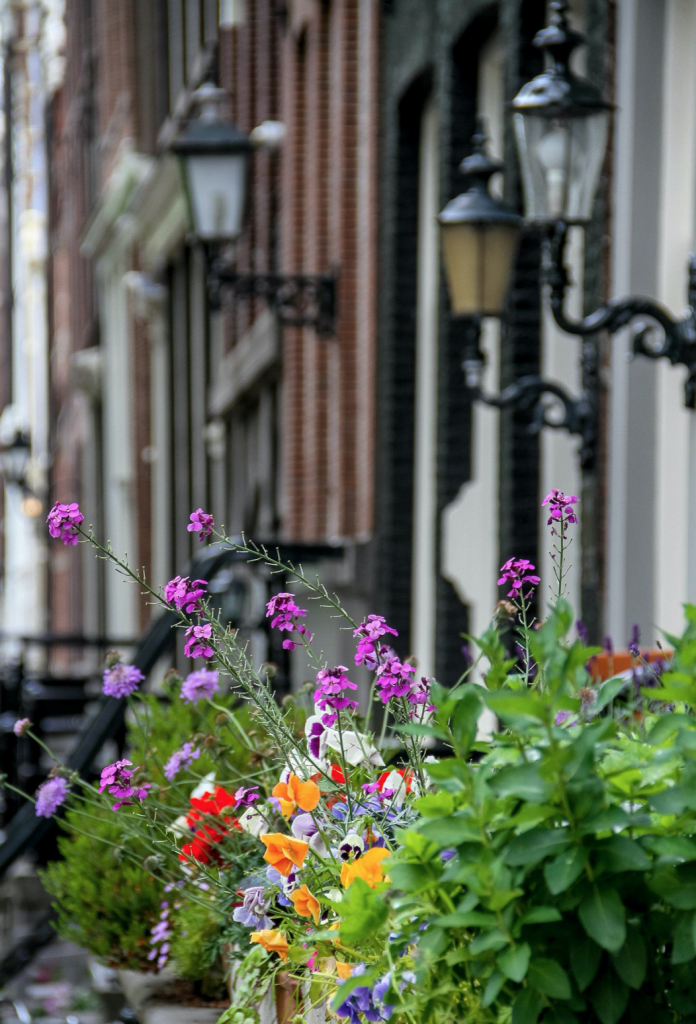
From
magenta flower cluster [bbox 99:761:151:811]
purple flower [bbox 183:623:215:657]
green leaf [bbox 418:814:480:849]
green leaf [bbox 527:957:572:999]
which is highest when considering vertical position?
purple flower [bbox 183:623:215:657]

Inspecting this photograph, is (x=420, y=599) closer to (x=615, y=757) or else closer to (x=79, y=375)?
(x=615, y=757)

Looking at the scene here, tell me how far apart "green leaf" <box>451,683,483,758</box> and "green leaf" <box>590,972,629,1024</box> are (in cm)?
25

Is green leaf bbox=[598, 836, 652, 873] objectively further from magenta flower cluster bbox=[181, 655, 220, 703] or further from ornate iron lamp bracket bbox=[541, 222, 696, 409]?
ornate iron lamp bracket bbox=[541, 222, 696, 409]

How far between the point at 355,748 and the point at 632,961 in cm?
99

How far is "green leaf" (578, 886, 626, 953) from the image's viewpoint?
1482 millimetres

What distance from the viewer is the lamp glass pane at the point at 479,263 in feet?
19.7

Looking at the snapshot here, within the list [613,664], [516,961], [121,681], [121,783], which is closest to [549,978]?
[516,961]

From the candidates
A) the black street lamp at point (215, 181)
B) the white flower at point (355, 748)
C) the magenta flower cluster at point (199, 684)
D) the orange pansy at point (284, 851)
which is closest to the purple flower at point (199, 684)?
the magenta flower cluster at point (199, 684)

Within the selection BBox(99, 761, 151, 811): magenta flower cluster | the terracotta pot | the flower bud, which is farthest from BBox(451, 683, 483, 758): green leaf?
the terracotta pot

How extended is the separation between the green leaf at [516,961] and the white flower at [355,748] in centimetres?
84

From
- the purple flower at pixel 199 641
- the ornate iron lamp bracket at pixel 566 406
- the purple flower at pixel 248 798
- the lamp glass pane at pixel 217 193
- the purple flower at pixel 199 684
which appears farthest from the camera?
the lamp glass pane at pixel 217 193

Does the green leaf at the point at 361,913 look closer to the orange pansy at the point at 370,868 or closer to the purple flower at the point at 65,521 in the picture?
the orange pansy at the point at 370,868

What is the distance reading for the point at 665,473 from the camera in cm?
597

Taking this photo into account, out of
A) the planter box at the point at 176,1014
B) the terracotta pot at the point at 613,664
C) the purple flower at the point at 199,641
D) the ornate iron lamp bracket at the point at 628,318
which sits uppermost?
the ornate iron lamp bracket at the point at 628,318
